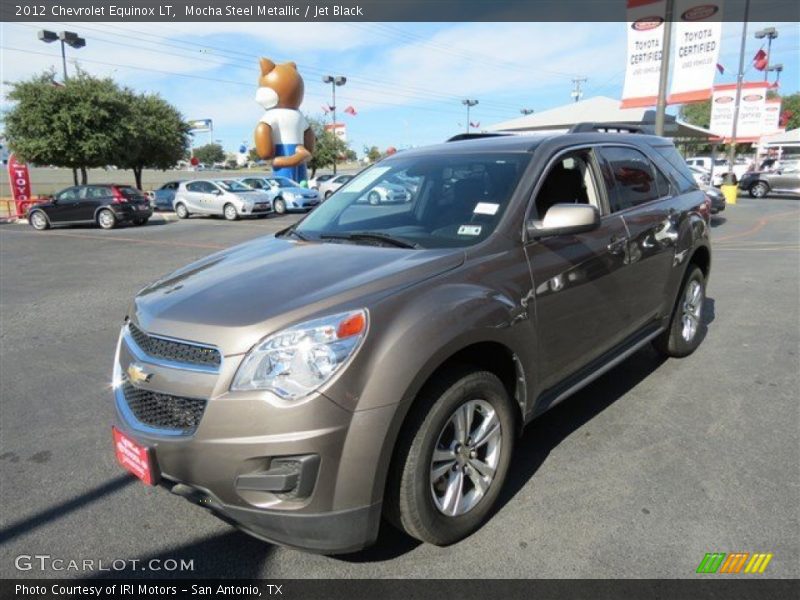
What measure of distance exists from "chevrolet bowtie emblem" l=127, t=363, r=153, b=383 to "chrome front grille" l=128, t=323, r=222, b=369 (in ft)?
0.23

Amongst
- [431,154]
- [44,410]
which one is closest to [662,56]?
[431,154]

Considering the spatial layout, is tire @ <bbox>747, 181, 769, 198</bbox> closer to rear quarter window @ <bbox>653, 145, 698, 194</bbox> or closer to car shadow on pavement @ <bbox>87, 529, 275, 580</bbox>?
rear quarter window @ <bbox>653, 145, 698, 194</bbox>

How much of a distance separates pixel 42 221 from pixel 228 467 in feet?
70.0

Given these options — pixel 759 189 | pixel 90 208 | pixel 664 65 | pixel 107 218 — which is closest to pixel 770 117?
pixel 759 189

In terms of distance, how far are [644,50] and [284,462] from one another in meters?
17.6

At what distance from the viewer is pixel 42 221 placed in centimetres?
1988

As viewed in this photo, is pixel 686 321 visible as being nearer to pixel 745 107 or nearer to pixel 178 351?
pixel 178 351

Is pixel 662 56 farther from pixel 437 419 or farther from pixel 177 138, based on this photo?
pixel 177 138

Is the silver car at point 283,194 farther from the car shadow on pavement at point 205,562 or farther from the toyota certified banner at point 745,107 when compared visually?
the toyota certified banner at point 745,107

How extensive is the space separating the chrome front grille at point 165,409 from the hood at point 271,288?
250 mm

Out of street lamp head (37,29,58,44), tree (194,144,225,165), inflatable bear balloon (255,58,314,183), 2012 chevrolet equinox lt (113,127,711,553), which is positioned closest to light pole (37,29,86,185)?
street lamp head (37,29,58,44)

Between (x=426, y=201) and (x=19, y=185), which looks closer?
(x=426, y=201)

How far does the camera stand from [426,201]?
352 cm

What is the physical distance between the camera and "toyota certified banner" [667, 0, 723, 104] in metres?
15.7
